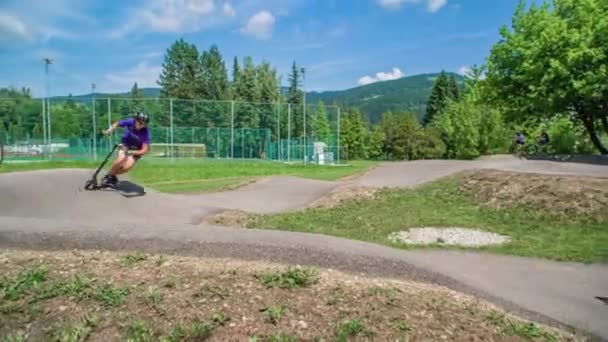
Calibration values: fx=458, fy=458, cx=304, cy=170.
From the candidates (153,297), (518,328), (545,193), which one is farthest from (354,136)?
(153,297)

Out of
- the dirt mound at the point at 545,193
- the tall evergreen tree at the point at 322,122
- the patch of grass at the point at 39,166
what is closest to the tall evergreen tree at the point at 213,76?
the tall evergreen tree at the point at 322,122

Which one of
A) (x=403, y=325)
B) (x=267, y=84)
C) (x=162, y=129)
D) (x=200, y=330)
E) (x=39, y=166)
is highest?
(x=267, y=84)

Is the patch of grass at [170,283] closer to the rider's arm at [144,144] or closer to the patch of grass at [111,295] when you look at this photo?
the patch of grass at [111,295]

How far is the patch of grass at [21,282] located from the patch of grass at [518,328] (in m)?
4.15

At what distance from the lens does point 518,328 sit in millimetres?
4133

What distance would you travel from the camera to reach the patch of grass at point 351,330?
352 centimetres

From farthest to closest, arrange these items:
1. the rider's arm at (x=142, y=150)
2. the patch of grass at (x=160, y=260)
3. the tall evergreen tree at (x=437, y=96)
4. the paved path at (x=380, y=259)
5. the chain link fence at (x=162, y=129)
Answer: the tall evergreen tree at (x=437, y=96), the chain link fence at (x=162, y=129), the rider's arm at (x=142, y=150), the paved path at (x=380, y=259), the patch of grass at (x=160, y=260)

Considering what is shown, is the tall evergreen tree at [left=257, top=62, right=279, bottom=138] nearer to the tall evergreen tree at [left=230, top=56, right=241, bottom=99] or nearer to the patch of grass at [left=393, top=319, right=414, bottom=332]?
the tall evergreen tree at [left=230, top=56, right=241, bottom=99]

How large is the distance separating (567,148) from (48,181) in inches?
1160

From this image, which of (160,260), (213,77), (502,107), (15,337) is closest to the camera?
(15,337)

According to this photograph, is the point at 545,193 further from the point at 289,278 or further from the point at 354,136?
the point at 354,136

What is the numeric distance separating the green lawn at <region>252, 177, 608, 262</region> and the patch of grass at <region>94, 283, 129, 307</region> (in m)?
5.06

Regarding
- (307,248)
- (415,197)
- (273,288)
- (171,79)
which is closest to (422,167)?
(415,197)

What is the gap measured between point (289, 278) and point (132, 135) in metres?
6.86
